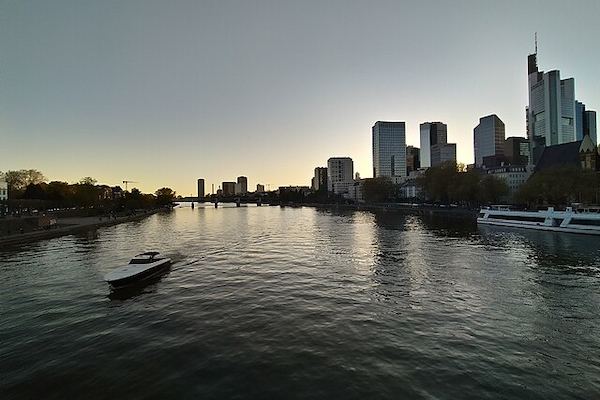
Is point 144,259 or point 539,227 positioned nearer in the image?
point 144,259

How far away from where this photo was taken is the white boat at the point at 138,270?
3197 cm

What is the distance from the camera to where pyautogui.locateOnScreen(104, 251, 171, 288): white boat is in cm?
3197

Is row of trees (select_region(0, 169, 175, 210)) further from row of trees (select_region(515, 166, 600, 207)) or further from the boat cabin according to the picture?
row of trees (select_region(515, 166, 600, 207))

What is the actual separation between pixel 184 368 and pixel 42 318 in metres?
14.9

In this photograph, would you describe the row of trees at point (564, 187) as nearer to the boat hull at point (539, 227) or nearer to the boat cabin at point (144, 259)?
the boat hull at point (539, 227)

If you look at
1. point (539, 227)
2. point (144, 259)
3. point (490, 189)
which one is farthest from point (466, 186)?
point (144, 259)

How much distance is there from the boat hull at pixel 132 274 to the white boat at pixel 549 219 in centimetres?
7677

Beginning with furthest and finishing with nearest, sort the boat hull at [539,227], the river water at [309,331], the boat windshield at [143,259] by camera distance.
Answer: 1. the boat hull at [539,227]
2. the boat windshield at [143,259]
3. the river water at [309,331]

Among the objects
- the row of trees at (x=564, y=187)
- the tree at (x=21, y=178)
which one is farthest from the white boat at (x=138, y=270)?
the tree at (x=21, y=178)

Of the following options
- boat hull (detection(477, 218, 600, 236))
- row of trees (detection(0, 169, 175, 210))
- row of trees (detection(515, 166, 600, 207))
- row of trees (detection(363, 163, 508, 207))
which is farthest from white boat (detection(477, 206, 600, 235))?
Result: row of trees (detection(0, 169, 175, 210))

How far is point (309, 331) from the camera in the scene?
2116 centimetres

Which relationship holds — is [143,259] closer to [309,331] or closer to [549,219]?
[309,331]

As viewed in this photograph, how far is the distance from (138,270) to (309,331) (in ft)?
69.2

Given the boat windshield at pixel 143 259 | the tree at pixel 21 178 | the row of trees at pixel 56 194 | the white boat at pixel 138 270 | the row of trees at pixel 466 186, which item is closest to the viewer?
the white boat at pixel 138 270
